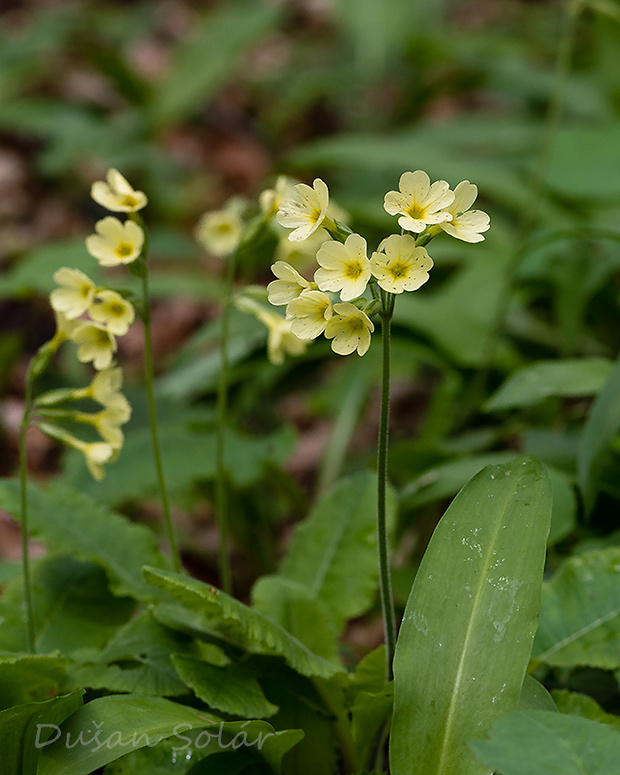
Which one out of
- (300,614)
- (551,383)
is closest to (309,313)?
(300,614)

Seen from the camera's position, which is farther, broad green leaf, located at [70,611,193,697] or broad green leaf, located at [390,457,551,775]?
broad green leaf, located at [70,611,193,697]

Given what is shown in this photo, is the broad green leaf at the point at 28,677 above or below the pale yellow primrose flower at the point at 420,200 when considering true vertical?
below

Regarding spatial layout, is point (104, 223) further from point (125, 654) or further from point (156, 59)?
point (156, 59)

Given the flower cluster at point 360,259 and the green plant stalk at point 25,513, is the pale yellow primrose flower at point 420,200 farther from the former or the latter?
the green plant stalk at point 25,513

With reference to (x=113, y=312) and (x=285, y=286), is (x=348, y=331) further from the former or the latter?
(x=113, y=312)

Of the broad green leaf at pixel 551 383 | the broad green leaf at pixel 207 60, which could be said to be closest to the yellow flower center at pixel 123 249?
the broad green leaf at pixel 551 383

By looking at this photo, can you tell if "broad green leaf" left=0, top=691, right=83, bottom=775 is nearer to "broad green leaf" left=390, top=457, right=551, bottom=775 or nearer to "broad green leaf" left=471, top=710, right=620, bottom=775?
"broad green leaf" left=390, top=457, right=551, bottom=775

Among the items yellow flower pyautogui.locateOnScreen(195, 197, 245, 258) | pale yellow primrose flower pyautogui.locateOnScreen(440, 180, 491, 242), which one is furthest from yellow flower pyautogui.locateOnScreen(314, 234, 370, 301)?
yellow flower pyautogui.locateOnScreen(195, 197, 245, 258)
